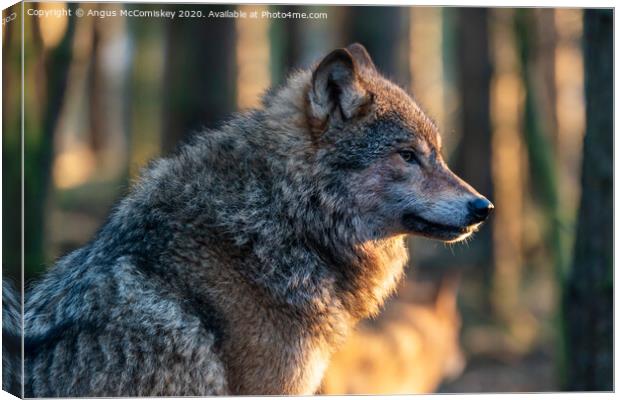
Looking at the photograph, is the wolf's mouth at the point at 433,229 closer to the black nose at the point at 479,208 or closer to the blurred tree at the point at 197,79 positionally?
the black nose at the point at 479,208

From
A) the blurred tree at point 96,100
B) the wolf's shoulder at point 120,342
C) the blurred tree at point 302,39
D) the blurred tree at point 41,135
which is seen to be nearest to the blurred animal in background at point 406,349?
the blurred tree at point 41,135

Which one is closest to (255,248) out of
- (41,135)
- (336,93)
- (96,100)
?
(336,93)

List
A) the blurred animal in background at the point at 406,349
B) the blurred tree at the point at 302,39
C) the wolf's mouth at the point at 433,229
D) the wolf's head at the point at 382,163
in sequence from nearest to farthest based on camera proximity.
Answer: the wolf's head at the point at 382,163, the wolf's mouth at the point at 433,229, the blurred animal in background at the point at 406,349, the blurred tree at the point at 302,39

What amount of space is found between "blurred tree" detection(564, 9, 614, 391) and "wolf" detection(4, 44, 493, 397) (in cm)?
Result: 221

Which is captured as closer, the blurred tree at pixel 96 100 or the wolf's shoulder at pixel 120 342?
the wolf's shoulder at pixel 120 342

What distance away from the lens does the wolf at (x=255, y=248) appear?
208 inches

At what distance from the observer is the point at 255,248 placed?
18.6ft

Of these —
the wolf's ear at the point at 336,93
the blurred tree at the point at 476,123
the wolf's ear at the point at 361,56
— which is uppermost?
the wolf's ear at the point at 361,56

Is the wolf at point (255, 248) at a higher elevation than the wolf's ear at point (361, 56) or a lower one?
lower

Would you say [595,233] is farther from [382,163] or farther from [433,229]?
[382,163]

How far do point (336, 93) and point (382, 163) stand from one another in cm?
55

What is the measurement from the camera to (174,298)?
5398 millimetres

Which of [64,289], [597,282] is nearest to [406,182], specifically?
[64,289]

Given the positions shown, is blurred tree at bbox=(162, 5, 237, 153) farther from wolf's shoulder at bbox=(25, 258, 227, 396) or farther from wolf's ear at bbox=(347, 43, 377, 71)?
wolf's shoulder at bbox=(25, 258, 227, 396)
